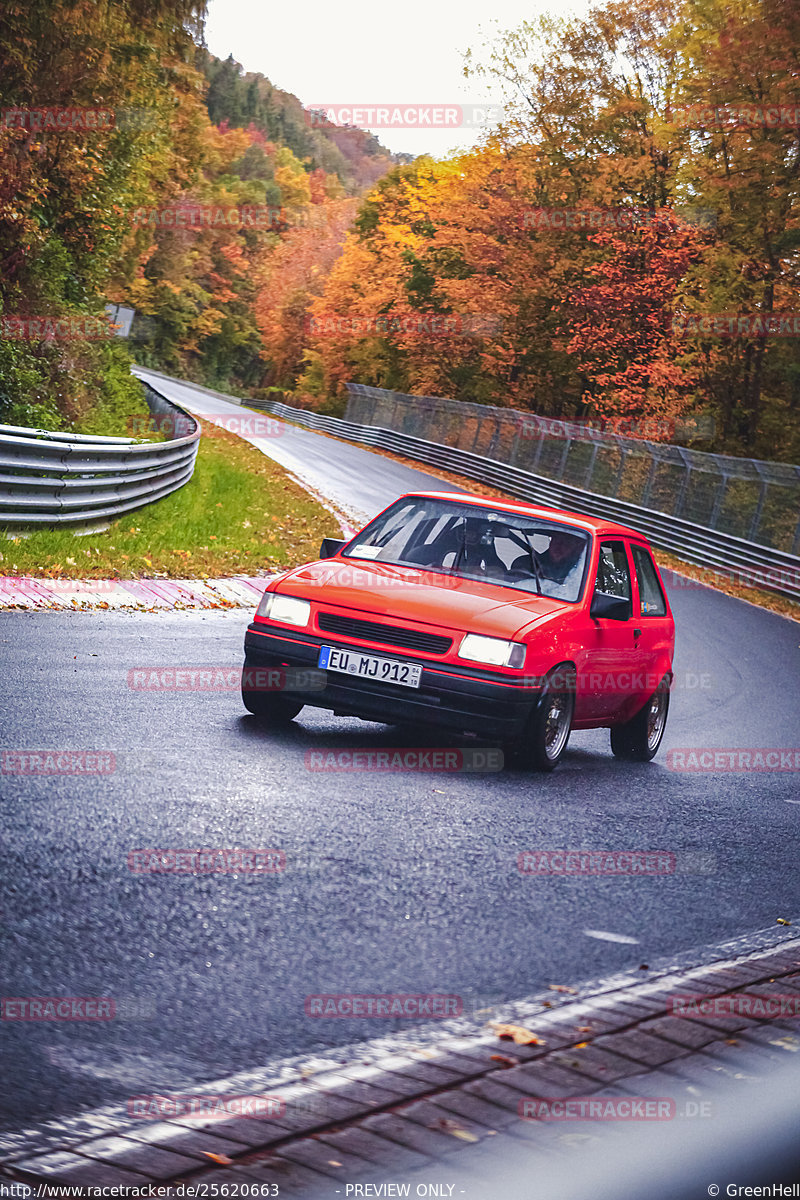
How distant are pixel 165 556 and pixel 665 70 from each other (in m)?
36.9

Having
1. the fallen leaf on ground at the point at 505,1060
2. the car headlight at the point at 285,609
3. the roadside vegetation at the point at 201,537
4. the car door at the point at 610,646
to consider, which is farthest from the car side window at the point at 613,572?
the roadside vegetation at the point at 201,537

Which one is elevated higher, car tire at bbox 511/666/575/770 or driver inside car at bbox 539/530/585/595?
driver inside car at bbox 539/530/585/595

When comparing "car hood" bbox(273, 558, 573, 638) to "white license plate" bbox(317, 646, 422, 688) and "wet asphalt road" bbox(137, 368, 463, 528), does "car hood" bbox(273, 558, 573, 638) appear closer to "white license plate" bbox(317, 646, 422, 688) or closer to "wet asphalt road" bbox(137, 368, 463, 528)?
"white license plate" bbox(317, 646, 422, 688)

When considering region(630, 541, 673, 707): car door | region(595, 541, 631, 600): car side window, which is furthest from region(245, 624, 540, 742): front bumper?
region(630, 541, 673, 707): car door

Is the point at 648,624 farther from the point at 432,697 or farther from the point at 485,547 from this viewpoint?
the point at 432,697

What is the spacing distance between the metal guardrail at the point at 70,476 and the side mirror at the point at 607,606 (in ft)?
23.8

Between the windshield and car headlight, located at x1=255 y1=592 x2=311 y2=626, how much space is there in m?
1.03

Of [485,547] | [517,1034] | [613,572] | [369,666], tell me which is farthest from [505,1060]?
[613,572]

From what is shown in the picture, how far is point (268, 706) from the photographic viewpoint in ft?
28.3

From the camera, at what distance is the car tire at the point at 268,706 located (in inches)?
334

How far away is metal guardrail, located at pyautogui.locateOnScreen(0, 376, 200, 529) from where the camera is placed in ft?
47.0

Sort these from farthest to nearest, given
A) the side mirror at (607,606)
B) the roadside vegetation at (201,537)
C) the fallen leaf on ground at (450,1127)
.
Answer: the roadside vegetation at (201,537), the side mirror at (607,606), the fallen leaf on ground at (450,1127)

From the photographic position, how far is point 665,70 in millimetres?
47375

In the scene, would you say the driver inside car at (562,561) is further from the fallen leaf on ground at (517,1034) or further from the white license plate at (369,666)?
the fallen leaf on ground at (517,1034)
